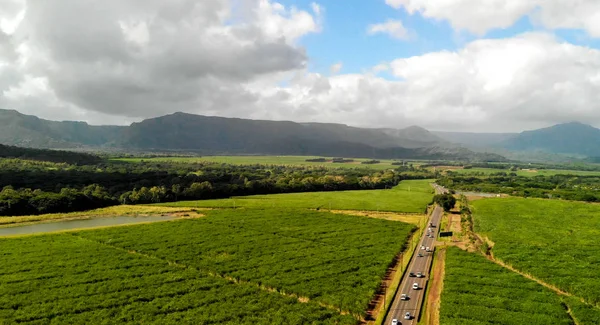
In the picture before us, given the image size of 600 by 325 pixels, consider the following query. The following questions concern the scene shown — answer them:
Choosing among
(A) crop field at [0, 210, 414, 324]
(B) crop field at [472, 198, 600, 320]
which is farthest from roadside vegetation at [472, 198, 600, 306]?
(A) crop field at [0, 210, 414, 324]

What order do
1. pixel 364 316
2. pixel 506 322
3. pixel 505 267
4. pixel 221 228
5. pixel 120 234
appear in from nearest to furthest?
1. pixel 506 322
2. pixel 364 316
3. pixel 505 267
4. pixel 120 234
5. pixel 221 228

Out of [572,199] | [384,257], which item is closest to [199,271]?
[384,257]

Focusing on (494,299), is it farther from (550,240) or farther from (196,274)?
(550,240)

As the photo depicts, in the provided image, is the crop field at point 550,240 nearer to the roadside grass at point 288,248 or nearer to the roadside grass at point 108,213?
the roadside grass at point 288,248

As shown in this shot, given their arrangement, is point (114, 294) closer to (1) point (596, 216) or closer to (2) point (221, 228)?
(2) point (221, 228)

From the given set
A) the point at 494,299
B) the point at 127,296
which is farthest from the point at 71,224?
the point at 494,299

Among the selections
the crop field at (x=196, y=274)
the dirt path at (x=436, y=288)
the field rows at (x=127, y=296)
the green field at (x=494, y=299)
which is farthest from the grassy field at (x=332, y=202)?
the field rows at (x=127, y=296)
